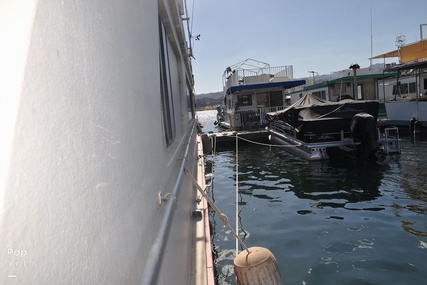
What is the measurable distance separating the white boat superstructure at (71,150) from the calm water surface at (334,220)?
3862mm

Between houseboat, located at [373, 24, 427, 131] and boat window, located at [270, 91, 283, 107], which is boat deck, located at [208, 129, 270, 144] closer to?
boat window, located at [270, 91, 283, 107]

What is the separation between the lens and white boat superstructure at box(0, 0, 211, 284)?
0.73m

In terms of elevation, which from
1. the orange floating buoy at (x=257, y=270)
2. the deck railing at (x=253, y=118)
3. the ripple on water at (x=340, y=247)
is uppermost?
the deck railing at (x=253, y=118)

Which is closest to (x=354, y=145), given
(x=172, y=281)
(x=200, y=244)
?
(x=200, y=244)

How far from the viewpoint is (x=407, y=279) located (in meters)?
4.44

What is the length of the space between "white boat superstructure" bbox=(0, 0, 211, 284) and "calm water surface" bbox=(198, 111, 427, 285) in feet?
12.7

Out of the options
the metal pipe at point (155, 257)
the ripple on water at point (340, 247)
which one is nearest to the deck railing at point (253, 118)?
the ripple on water at point (340, 247)

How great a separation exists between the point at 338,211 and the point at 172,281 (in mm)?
5911

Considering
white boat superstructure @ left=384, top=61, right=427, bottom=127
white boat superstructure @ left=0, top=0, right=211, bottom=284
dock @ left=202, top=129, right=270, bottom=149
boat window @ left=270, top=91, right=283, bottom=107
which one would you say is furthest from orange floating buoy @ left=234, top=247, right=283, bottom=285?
boat window @ left=270, top=91, right=283, bottom=107

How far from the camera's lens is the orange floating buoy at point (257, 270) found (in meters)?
3.04

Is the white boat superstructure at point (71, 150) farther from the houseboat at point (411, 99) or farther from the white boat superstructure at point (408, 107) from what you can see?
the white boat superstructure at point (408, 107)

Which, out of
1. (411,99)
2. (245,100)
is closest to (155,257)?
(411,99)

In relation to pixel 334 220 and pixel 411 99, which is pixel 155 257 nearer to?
pixel 334 220

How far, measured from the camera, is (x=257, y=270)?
3.05 metres
